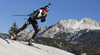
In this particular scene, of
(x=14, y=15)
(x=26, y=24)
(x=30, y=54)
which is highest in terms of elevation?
(x=14, y=15)

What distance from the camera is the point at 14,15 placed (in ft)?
39.3

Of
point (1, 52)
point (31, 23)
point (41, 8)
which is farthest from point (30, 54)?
point (41, 8)

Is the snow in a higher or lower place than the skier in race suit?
lower

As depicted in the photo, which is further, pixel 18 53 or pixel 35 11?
pixel 35 11

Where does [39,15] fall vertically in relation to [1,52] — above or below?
above

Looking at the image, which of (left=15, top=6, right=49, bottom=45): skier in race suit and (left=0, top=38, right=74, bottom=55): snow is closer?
(left=0, top=38, right=74, bottom=55): snow

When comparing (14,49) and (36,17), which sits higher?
(36,17)

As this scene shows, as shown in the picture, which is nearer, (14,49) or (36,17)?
(14,49)

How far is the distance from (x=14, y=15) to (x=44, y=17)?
2.05m

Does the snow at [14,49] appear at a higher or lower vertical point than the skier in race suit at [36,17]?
lower

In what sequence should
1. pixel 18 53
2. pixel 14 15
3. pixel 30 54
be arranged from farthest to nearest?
pixel 14 15 → pixel 30 54 → pixel 18 53

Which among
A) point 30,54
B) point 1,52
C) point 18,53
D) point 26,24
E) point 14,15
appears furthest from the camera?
point 14,15

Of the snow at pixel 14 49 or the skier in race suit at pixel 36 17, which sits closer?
the snow at pixel 14 49

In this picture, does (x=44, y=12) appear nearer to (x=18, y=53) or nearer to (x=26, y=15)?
(x=26, y=15)
